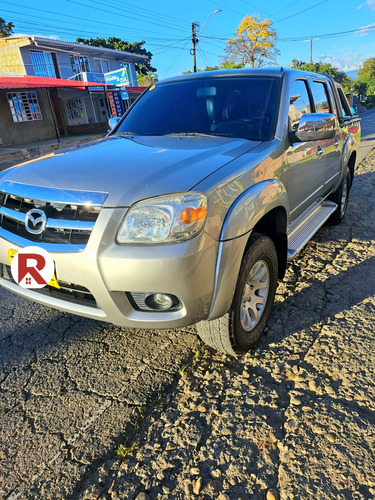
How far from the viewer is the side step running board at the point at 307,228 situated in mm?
2737

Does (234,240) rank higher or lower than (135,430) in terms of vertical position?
higher

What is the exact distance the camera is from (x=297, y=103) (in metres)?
3.00

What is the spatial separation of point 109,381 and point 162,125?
6.80 ft

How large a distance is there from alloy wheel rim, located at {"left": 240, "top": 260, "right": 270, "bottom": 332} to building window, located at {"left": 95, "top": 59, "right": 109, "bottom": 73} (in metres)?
32.9

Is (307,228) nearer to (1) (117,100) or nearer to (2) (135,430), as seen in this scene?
(2) (135,430)

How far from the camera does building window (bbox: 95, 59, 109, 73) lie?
1178 inches

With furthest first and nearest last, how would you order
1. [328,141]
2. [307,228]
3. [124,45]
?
[124,45], [328,141], [307,228]

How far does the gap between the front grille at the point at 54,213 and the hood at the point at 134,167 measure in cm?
5

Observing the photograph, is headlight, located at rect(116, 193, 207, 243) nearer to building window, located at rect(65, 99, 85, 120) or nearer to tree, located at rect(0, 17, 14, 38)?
building window, located at rect(65, 99, 85, 120)

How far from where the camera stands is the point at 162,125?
2.96 meters

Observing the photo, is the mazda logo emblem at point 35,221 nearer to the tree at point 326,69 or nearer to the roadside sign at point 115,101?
the roadside sign at point 115,101

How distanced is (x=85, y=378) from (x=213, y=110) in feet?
7.42

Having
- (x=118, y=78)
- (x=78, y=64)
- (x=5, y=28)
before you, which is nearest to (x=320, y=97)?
(x=118, y=78)

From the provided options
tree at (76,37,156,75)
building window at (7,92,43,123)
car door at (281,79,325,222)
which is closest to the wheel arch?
car door at (281,79,325,222)
